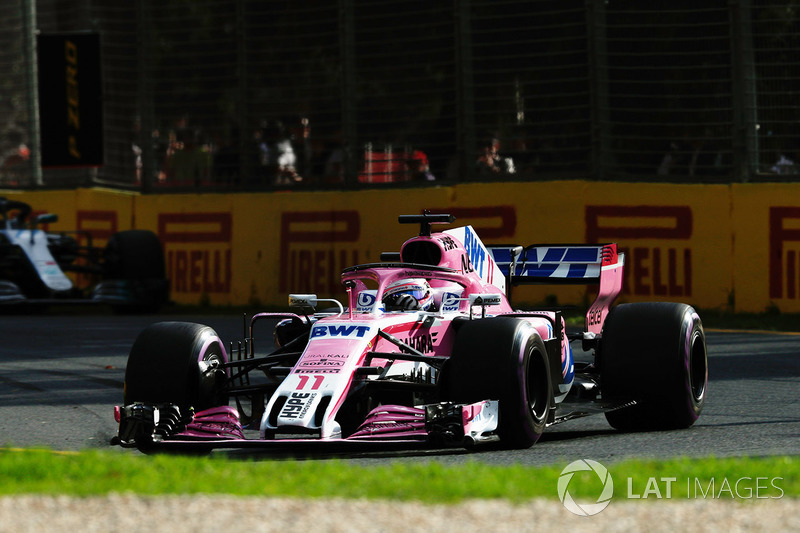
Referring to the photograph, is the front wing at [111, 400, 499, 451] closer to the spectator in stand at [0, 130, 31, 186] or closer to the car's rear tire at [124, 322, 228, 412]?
the car's rear tire at [124, 322, 228, 412]

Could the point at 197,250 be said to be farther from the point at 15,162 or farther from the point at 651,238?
the point at 651,238

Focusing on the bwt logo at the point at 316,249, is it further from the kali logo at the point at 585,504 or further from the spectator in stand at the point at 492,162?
the kali logo at the point at 585,504

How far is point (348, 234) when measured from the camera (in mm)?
17062

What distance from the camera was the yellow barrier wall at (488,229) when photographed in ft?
48.8

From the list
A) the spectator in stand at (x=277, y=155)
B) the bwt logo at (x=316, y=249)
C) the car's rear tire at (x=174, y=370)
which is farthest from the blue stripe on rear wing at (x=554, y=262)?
the spectator in stand at (x=277, y=155)

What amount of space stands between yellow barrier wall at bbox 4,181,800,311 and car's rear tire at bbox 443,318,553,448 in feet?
26.2

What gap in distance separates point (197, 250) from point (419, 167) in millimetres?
3106

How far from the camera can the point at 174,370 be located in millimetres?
7582

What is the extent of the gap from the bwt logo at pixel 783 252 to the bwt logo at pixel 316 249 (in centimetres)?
482

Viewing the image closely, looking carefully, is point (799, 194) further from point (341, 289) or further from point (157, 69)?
point (157, 69)

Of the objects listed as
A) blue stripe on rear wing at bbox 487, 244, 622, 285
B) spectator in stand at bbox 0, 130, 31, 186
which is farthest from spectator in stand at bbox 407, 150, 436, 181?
blue stripe on rear wing at bbox 487, 244, 622, 285

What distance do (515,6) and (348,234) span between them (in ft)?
10.8

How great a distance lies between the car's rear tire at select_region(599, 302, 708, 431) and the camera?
8.24 meters

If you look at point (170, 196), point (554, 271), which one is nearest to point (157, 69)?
point (170, 196)
